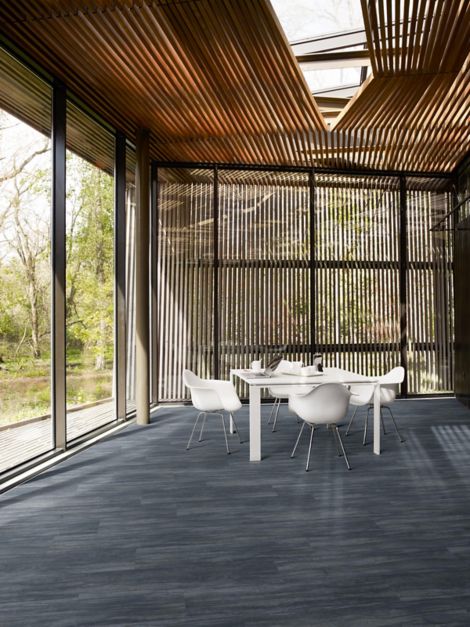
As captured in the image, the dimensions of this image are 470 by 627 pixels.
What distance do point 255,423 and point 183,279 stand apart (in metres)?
4.01

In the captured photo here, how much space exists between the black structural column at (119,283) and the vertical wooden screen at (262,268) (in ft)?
6.64

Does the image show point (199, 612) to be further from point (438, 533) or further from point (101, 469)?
point (101, 469)

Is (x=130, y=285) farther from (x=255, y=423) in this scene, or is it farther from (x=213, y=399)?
(x=255, y=423)

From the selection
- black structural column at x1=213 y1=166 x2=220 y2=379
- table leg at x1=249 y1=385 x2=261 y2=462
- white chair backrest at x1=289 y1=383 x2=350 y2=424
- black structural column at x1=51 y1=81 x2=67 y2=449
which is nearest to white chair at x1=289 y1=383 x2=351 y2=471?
white chair backrest at x1=289 y1=383 x2=350 y2=424

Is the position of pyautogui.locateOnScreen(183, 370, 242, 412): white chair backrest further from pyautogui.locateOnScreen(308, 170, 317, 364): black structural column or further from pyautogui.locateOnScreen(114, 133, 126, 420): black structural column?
pyautogui.locateOnScreen(308, 170, 317, 364): black structural column

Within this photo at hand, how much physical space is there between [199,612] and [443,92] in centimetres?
614

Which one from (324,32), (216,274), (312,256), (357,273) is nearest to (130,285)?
(216,274)

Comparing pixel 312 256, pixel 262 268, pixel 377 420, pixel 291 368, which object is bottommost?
pixel 377 420

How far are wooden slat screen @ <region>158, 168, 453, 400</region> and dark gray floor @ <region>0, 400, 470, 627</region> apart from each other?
3313 millimetres

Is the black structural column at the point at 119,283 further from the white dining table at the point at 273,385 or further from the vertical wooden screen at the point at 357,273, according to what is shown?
the vertical wooden screen at the point at 357,273

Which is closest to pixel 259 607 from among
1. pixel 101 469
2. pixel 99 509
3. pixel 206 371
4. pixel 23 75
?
pixel 99 509

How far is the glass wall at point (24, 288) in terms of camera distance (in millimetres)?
6531

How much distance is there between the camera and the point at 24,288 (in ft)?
23.1

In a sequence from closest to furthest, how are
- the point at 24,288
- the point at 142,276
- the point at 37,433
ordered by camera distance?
the point at 37,433 → the point at 24,288 → the point at 142,276
